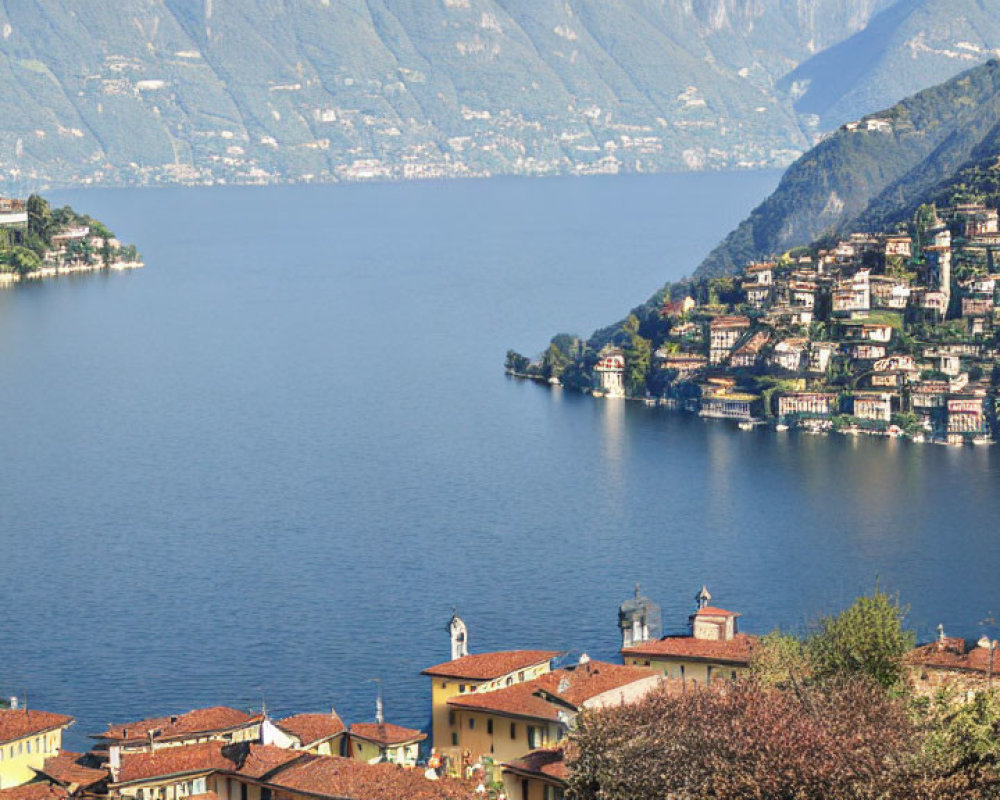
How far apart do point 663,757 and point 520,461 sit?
53.4m

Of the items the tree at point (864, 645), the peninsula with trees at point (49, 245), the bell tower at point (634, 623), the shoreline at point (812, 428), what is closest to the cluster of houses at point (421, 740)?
the tree at point (864, 645)

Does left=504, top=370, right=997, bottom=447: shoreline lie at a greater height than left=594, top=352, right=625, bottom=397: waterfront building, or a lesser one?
lesser

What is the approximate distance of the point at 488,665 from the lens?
1608 inches

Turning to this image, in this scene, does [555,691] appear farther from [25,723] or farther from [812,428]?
[812,428]

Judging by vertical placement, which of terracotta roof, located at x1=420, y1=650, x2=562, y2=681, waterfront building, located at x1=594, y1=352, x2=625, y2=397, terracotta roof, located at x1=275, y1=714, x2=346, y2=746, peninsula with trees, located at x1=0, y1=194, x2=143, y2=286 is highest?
peninsula with trees, located at x1=0, y1=194, x2=143, y2=286

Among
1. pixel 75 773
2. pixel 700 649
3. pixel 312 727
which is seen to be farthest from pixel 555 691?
pixel 75 773

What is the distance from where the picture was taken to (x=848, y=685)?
107 feet

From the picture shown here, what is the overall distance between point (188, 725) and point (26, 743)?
2783mm

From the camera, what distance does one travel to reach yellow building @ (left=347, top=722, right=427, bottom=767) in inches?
1476

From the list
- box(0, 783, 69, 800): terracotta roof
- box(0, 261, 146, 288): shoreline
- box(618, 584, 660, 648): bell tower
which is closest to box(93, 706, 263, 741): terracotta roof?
box(0, 783, 69, 800): terracotta roof

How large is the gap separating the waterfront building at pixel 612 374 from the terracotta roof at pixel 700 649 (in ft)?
183

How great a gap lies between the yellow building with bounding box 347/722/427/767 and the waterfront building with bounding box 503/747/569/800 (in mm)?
4408

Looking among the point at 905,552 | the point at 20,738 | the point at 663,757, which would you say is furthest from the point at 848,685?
the point at 905,552

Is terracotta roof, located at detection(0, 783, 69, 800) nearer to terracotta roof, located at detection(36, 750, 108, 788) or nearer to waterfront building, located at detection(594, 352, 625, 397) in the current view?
terracotta roof, located at detection(36, 750, 108, 788)
